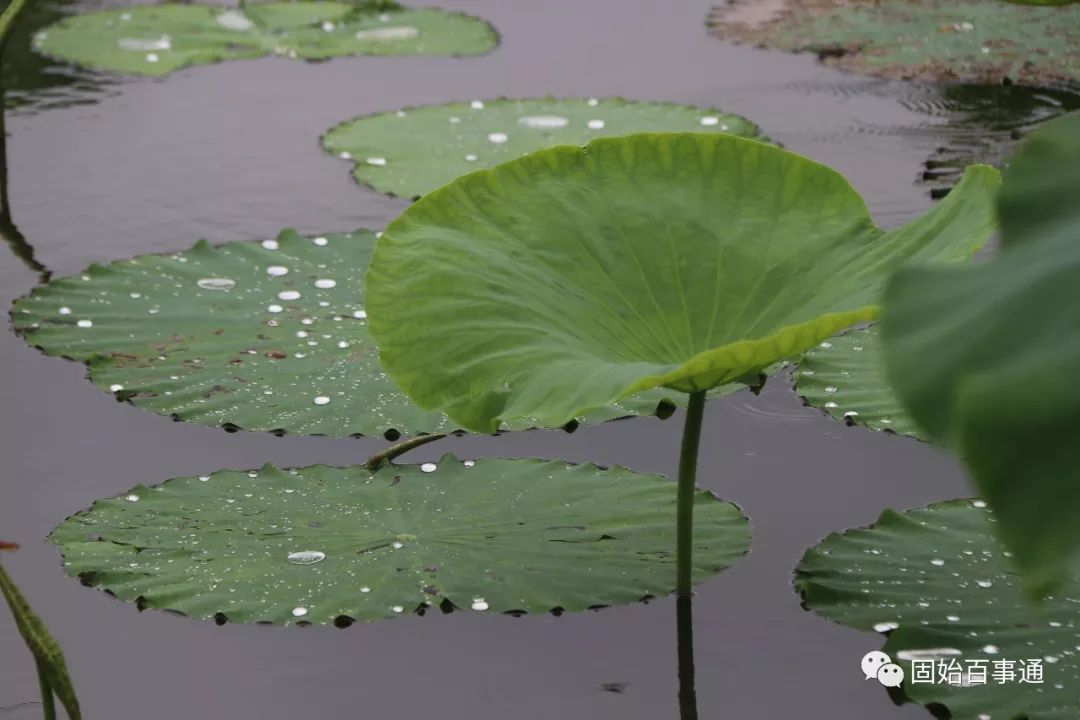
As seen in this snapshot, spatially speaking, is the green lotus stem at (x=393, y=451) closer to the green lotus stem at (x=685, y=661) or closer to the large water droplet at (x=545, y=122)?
the green lotus stem at (x=685, y=661)

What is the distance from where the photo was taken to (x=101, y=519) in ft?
4.63

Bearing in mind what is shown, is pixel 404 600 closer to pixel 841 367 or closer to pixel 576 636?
pixel 576 636

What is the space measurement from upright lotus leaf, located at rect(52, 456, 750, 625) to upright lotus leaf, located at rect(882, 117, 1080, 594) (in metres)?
0.61

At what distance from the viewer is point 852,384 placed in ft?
5.44

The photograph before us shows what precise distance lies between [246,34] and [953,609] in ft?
8.13

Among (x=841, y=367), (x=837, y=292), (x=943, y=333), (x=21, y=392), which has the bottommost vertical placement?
(x=21, y=392)

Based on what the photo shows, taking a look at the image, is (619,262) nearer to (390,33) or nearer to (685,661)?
(685,661)

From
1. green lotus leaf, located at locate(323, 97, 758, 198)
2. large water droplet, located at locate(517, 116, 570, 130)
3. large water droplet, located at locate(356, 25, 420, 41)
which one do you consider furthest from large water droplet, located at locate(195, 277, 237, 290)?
large water droplet, located at locate(356, 25, 420, 41)

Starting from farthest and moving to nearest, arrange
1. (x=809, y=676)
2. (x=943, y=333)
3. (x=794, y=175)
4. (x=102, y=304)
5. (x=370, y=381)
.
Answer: (x=102, y=304), (x=370, y=381), (x=794, y=175), (x=809, y=676), (x=943, y=333)

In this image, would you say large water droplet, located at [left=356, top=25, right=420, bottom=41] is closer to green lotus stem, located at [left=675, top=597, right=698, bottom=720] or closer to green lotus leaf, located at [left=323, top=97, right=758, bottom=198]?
green lotus leaf, located at [left=323, top=97, right=758, bottom=198]

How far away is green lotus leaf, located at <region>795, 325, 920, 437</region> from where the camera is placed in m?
1.58

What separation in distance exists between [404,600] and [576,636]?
153mm

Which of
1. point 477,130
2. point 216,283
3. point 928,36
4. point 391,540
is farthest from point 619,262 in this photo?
point 928,36

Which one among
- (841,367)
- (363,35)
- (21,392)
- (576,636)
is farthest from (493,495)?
(363,35)
